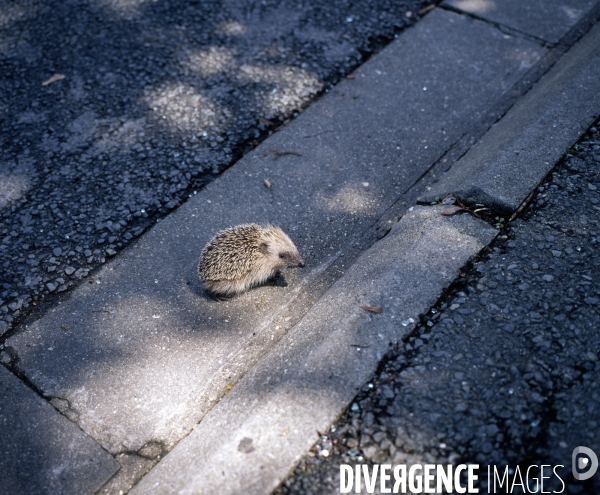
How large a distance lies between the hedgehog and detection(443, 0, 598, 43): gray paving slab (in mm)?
4031

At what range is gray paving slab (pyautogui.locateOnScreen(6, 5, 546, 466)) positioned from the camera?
355cm

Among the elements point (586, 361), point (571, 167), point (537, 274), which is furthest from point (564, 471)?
point (571, 167)

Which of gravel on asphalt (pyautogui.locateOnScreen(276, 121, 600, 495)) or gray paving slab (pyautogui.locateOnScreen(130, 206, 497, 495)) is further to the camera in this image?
gray paving slab (pyautogui.locateOnScreen(130, 206, 497, 495))

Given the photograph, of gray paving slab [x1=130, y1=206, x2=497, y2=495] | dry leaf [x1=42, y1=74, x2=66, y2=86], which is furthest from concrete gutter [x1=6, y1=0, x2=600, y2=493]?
dry leaf [x1=42, y1=74, x2=66, y2=86]

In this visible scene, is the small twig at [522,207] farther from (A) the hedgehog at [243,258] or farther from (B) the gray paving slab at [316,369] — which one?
(A) the hedgehog at [243,258]

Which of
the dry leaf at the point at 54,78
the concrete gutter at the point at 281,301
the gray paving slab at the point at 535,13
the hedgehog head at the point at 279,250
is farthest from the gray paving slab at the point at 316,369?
the dry leaf at the point at 54,78

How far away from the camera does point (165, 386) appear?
356cm

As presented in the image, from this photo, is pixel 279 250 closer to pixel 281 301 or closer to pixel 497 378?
pixel 281 301

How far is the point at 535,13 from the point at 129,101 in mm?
4621

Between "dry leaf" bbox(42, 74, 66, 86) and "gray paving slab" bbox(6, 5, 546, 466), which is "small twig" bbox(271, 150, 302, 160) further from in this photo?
"dry leaf" bbox(42, 74, 66, 86)

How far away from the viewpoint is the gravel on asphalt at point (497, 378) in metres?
2.74

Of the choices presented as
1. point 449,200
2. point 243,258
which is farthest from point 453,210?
point 243,258

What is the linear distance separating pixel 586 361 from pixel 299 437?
1563 mm

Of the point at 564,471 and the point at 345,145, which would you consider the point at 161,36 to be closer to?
the point at 345,145
